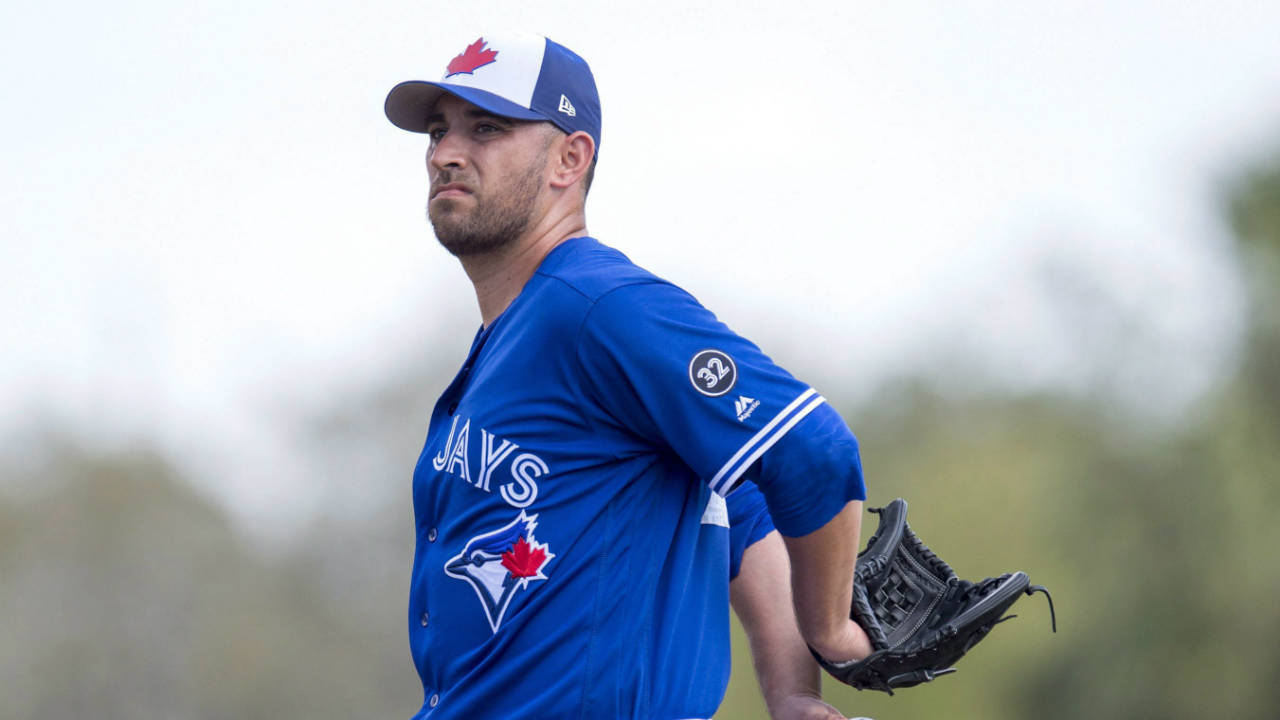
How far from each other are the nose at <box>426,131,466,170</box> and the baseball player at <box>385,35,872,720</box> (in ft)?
1.39

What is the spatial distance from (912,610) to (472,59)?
1.88m

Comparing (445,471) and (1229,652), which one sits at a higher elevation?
(445,471)

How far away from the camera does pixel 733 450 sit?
2.99 m

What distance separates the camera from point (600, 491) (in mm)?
3162

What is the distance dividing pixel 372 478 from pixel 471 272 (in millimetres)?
40825

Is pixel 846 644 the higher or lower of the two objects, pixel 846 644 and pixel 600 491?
the lower

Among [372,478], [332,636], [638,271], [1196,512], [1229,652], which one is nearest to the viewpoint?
[638,271]

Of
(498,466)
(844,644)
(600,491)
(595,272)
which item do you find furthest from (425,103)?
(844,644)

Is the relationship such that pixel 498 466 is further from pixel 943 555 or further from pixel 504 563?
pixel 943 555

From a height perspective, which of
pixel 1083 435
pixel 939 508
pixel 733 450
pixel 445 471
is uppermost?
pixel 733 450

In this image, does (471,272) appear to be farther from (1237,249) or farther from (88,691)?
(88,691)

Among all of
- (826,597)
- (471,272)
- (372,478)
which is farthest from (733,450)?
(372,478)

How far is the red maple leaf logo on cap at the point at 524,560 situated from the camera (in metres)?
3.11

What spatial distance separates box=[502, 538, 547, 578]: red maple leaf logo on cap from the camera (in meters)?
3.11
